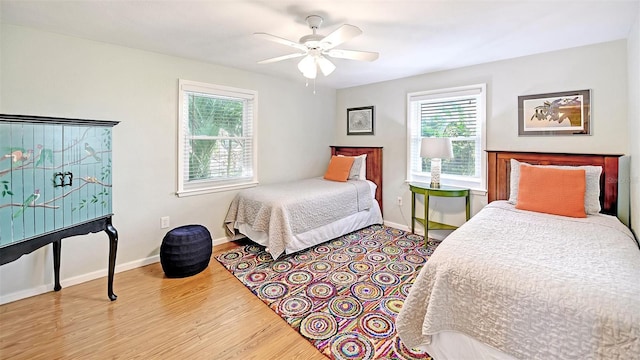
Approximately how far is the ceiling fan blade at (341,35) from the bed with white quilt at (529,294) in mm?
1478

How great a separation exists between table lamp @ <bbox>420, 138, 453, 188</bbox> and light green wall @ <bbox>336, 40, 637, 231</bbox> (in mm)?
419

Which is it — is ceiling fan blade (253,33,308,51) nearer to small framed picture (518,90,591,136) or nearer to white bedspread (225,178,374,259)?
white bedspread (225,178,374,259)

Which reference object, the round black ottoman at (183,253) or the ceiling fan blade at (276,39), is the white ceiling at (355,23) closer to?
the ceiling fan blade at (276,39)

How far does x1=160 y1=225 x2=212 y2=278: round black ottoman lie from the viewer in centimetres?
269

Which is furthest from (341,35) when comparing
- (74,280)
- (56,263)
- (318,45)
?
(74,280)

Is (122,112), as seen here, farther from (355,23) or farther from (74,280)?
(355,23)

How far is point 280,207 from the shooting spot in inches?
120

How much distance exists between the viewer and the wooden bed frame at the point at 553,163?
102 inches

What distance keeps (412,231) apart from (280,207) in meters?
2.03

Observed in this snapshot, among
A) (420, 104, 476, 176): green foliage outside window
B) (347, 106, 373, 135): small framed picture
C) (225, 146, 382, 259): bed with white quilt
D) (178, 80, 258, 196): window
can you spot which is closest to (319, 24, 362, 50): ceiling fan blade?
(225, 146, 382, 259): bed with white quilt

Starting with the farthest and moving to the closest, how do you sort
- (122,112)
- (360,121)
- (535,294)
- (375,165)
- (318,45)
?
(360,121) < (375,165) < (122,112) < (318,45) < (535,294)

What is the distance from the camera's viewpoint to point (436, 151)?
3.46 m

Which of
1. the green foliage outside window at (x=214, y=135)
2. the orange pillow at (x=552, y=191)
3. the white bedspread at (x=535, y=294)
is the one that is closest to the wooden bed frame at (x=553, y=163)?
the orange pillow at (x=552, y=191)

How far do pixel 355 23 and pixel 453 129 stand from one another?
2.13 m
